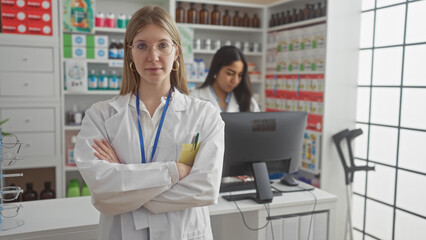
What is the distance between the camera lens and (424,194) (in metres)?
2.94

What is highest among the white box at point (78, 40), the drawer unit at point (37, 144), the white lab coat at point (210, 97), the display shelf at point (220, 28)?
the display shelf at point (220, 28)

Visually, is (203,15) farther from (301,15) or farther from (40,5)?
(40,5)

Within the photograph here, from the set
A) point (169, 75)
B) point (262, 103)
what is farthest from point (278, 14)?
point (169, 75)

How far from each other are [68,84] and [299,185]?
2398mm

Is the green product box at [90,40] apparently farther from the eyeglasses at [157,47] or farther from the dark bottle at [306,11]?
the eyeglasses at [157,47]

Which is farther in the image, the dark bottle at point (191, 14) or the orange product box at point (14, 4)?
the dark bottle at point (191, 14)

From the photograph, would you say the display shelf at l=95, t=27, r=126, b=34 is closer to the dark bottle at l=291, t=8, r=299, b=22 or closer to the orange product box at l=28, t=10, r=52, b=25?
the orange product box at l=28, t=10, r=52, b=25

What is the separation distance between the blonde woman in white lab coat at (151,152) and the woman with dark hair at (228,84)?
4.52 feet

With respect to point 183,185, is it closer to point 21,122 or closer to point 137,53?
point 137,53

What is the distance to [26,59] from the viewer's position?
3361mm

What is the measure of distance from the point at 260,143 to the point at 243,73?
1.03m

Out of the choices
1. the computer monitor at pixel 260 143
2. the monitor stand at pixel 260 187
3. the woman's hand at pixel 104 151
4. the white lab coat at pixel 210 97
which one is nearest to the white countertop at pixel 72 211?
the monitor stand at pixel 260 187

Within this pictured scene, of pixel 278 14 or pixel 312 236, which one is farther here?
pixel 278 14

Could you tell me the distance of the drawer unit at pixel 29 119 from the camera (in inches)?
131
